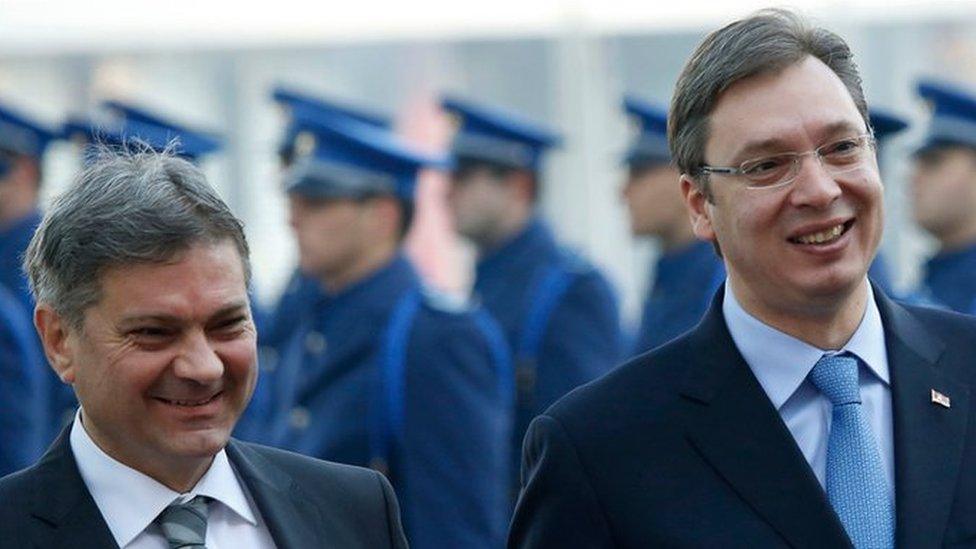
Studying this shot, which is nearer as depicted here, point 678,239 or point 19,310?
point 19,310

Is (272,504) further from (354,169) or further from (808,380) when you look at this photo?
(354,169)

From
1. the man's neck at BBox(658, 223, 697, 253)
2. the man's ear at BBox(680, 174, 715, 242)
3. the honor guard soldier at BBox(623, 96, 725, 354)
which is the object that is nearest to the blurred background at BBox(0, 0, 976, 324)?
the honor guard soldier at BBox(623, 96, 725, 354)

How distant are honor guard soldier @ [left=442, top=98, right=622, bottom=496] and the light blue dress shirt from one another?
12.3 feet

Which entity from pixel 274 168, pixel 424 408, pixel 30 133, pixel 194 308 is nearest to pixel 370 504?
pixel 194 308

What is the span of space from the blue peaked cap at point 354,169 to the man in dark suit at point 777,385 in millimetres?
3040

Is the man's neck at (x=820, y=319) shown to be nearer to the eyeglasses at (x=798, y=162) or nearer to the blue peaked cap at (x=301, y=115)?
the eyeglasses at (x=798, y=162)

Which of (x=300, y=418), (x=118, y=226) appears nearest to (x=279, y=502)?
(x=118, y=226)

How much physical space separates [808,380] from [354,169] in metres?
3.29

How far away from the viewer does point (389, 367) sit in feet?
19.8

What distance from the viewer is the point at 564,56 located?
9508 mm

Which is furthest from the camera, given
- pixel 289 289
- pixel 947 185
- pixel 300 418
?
pixel 289 289

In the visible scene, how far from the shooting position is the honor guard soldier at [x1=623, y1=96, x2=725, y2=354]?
23.2 ft

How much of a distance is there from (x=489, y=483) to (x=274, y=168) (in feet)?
12.0

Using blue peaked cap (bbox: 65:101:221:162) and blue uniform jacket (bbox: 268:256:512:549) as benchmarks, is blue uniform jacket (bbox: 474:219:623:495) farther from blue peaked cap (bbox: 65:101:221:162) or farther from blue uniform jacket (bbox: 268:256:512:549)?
blue peaked cap (bbox: 65:101:221:162)
